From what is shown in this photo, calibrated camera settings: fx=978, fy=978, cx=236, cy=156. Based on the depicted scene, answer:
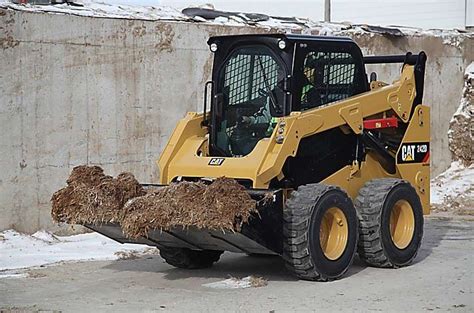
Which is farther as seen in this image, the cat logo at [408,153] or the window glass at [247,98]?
the cat logo at [408,153]

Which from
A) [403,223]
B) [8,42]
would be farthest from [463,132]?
[8,42]

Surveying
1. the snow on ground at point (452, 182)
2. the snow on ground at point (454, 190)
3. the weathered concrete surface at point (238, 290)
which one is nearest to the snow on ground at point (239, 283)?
the weathered concrete surface at point (238, 290)

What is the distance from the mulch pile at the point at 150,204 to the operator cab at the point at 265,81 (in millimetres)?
1280

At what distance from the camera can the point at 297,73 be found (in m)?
10.5

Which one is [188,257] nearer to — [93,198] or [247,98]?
[93,198]

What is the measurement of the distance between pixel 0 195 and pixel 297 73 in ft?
15.0

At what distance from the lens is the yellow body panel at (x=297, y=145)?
997 centimetres

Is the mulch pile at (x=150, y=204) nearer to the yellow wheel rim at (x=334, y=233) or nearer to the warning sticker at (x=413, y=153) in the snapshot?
the yellow wheel rim at (x=334, y=233)

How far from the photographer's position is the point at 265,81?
10672 millimetres

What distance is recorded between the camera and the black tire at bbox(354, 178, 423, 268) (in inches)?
422

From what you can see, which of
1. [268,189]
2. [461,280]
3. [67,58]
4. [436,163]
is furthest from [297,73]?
[436,163]

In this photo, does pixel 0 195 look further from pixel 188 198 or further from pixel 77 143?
pixel 188 198

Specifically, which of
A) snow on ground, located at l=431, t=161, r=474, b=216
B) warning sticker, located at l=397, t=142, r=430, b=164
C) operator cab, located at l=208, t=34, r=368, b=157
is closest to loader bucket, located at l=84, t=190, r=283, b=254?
operator cab, located at l=208, t=34, r=368, b=157

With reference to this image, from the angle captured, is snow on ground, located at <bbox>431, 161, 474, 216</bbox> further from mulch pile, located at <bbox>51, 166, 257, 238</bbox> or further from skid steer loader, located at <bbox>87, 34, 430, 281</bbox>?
mulch pile, located at <bbox>51, 166, 257, 238</bbox>
